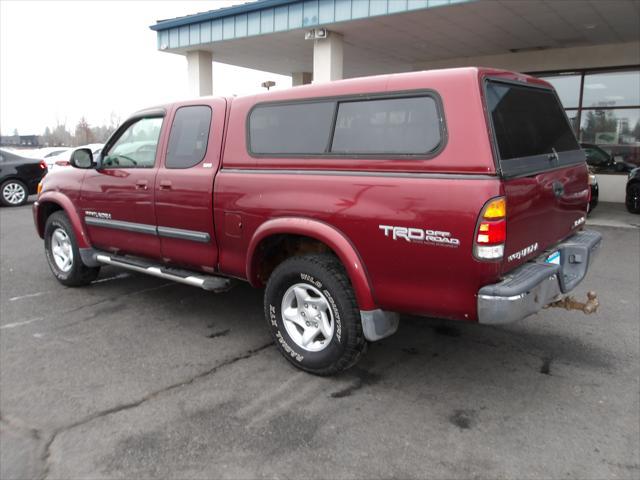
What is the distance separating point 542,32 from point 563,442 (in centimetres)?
1113

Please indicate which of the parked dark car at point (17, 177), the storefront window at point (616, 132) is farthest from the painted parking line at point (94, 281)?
the storefront window at point (616, 132)

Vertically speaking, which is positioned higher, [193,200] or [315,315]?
[193,200]

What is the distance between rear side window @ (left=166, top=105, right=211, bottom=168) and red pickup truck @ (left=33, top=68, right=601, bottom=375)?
0.01 metres

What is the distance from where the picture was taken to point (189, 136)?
4.58 metres

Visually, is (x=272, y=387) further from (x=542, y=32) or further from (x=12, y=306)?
(x=542, y=32)

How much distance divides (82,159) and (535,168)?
13.6ft

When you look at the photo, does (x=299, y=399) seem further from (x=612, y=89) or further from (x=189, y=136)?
(x=612, y=89)

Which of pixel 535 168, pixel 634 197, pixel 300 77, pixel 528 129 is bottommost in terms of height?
pixel 634 197

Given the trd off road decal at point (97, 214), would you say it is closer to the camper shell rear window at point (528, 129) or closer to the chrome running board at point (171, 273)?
the chrome running board at point (171, 273)

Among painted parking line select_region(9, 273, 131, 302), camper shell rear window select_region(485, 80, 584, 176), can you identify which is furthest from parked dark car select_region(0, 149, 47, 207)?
camper shell rear window select_region(485, 80, 584, 176)

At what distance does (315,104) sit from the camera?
3781mm

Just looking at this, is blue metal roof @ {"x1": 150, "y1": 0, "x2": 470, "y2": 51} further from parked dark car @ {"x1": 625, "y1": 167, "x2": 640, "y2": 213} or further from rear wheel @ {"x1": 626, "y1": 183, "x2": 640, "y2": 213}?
rear wheel @ {"x1": 626, "y1": 183, "x2": 640, "y2": 213}

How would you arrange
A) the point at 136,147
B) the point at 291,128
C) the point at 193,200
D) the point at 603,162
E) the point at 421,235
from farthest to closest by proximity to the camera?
1. the point at 603,162
2. the point at 136,147
3. the point at 193,200
4. the point at 291,128
5. the point at 421,235

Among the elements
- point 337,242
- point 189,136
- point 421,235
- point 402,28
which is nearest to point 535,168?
point 421,235
